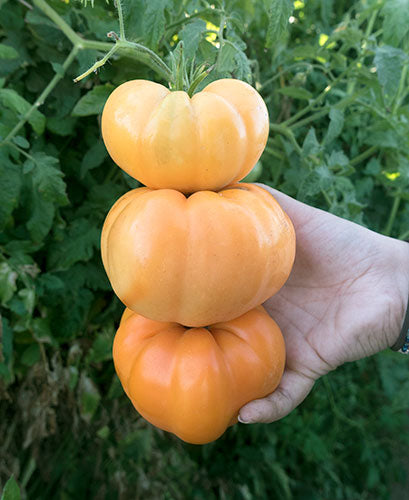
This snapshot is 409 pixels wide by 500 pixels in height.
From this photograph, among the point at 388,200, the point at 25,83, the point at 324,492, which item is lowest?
the point at 324,492

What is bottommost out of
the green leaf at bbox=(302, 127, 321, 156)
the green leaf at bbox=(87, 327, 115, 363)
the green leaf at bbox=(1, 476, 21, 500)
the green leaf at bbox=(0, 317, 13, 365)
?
the green leaf at bbox=(87, 327, 115, 363)

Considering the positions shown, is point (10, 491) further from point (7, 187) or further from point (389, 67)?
point (389, 67)

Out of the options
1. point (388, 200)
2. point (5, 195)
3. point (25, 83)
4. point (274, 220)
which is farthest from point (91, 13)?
point (388, 200)

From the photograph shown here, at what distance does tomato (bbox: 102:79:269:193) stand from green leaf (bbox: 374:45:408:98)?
1.32 ft

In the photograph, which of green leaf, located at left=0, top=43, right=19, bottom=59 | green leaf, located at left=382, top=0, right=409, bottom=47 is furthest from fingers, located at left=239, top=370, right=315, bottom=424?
green leaf, located at left=0, top=43, right=19, bottom=59

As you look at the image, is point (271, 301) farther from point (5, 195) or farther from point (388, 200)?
point (388, 200)

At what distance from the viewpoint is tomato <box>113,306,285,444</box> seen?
808mm

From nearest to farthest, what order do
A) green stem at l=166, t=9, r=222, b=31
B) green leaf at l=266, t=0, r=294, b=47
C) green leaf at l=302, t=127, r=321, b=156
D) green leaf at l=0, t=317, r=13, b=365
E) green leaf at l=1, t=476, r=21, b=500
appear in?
green leaf at l=1, t=476, r=21, b=500, green leaf at l=266, t=0, r=294, b=47, green stem at l=166, t=9, r=222, b=31, green leaf at l=0, t=317, r=13, b=365, green leaf at l=302, t=127, r=321, b=156

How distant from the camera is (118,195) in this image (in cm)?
119

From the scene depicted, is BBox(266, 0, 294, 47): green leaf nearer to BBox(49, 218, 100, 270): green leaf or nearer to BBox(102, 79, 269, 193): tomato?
BBox(102, 79, 269, 193): tomato

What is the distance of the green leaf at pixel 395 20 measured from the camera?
3.11 feet

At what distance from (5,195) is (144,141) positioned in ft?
1.51

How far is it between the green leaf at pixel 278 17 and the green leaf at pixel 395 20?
11.3 inches

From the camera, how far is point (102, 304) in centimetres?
138
